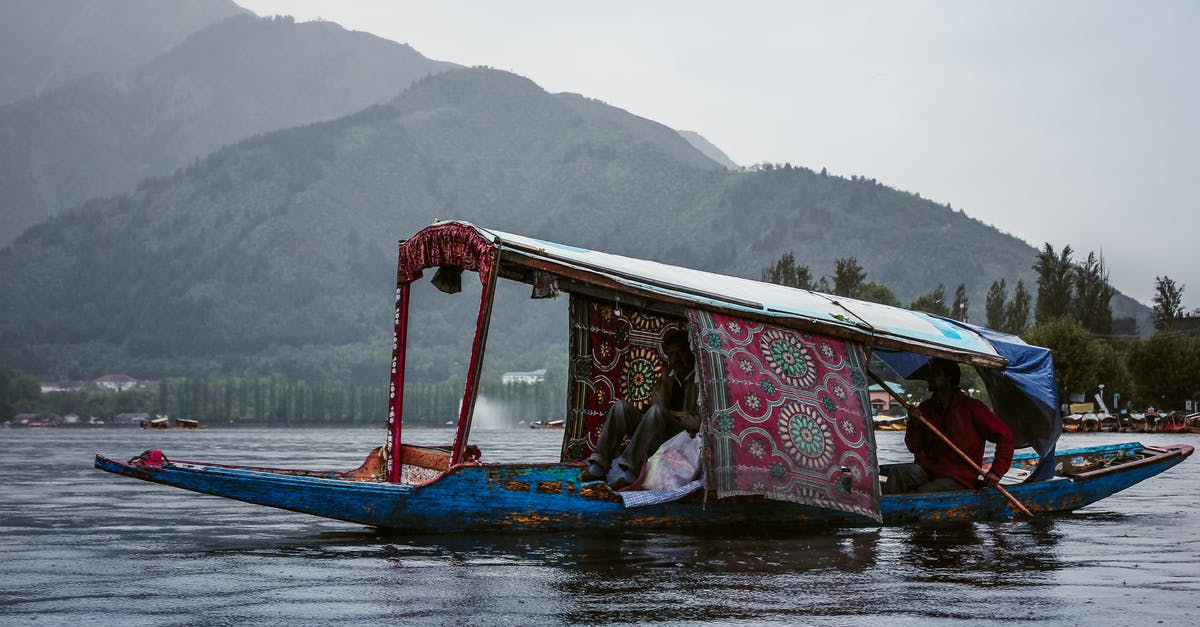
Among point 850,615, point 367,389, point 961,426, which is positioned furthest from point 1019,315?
point 367,389

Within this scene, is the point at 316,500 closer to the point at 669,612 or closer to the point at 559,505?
the point at 559,505

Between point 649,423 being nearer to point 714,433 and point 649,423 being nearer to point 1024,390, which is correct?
point 714,433

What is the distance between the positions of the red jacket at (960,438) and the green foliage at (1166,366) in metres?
64.2

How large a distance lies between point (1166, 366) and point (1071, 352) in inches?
282

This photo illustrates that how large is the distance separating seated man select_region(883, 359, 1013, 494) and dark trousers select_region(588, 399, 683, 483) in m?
2.73

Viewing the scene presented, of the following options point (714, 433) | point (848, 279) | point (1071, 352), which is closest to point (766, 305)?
point (714, 433)

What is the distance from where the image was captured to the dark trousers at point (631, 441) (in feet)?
40.0

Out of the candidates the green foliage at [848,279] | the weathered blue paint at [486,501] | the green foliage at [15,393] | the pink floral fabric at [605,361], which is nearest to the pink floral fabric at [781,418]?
the weathered blue paint at [486,501]

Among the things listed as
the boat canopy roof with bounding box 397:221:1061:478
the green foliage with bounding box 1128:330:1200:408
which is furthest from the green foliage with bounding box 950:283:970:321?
the boat canopy roof with bounding box 397:221:1061:478

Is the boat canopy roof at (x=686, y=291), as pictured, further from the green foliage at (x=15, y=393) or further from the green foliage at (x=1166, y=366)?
the green foliage at (x=15, y=393)

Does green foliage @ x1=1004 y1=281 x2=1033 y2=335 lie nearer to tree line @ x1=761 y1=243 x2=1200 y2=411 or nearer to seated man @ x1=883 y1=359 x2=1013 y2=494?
tree line @ x1=761 y1=243 x2=1200 y2=411

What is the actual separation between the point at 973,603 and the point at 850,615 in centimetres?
97

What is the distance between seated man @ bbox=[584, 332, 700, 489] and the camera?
12.2 meters

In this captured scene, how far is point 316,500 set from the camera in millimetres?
10711
